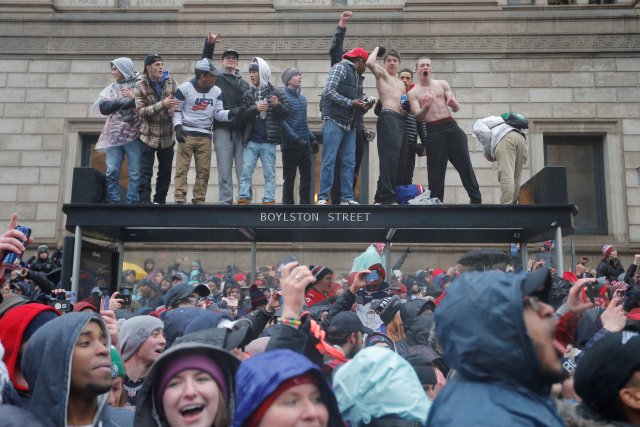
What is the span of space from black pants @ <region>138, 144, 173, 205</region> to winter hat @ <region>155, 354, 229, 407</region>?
6.08m

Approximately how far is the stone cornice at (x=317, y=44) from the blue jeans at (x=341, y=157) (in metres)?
10.0

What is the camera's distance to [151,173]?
9.48 meters

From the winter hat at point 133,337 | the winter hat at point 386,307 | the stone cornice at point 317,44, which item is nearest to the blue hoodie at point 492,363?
the winter hat at point 133,337

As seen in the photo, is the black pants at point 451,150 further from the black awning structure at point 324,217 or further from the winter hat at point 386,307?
the winter hat at point 386,307

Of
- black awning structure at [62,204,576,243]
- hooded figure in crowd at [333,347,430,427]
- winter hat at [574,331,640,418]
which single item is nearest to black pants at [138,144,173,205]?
black awning structure at [62,204,576,243]

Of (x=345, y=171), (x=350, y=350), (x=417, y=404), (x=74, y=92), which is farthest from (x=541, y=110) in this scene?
(x=417, y=404)

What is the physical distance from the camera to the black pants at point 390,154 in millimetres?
9062

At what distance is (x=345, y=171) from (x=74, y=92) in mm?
12722

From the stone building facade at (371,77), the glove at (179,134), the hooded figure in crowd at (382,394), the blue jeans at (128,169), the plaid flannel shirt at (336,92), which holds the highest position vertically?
the stone building facade at (371,77)

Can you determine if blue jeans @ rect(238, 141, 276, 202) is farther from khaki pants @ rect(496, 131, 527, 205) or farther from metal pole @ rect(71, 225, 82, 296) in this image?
khaki pants @ rect(496, 131, 527, 205)

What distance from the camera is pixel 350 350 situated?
5836 mm

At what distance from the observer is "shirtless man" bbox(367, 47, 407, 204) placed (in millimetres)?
9094

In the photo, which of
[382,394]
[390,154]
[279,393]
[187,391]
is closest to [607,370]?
[382,394]

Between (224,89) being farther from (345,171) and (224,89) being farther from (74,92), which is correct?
(74,92)
